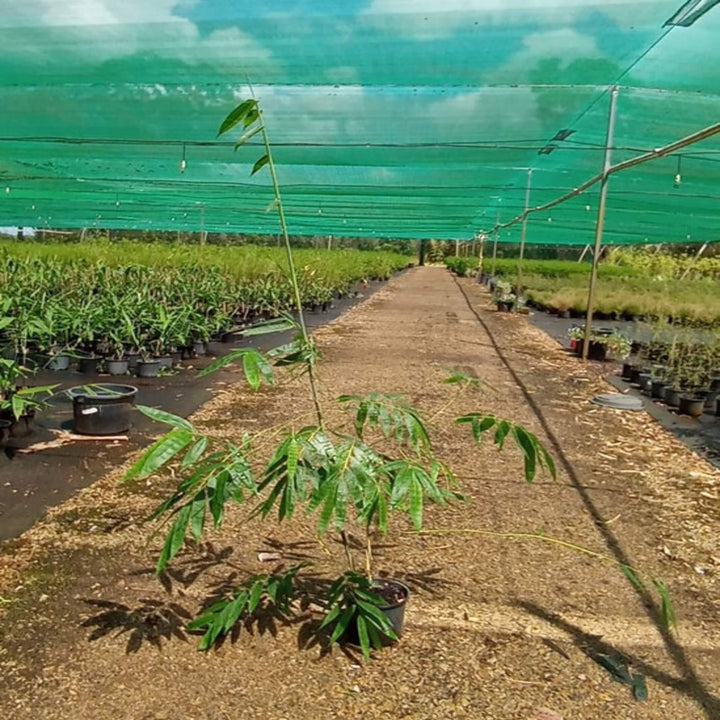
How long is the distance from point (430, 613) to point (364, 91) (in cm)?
550

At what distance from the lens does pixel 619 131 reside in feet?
26.3

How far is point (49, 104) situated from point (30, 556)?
5904mm

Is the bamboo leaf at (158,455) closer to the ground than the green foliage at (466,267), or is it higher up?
higher up

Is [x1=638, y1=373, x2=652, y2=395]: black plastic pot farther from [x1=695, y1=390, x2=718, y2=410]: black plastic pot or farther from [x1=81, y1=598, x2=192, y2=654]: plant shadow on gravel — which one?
[x1=81, y1=598, x2=192, y2=654]: plant shadow on gravel

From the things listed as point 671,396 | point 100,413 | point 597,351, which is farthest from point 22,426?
point 597,351

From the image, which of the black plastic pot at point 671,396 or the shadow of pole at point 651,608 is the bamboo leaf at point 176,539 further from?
the black plastic pot at point 671,396

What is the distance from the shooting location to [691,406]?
18.2 feet

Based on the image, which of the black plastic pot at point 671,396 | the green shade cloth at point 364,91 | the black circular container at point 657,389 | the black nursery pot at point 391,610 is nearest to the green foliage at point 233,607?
the black nursery pot at point 391,610

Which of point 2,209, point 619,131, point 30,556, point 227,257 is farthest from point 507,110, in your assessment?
point 2,209

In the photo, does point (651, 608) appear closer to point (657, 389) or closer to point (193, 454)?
point (193, 454)

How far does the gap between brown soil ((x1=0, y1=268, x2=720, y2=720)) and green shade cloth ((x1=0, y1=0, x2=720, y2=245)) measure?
5.26ft

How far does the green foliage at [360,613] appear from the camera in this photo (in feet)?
6.19

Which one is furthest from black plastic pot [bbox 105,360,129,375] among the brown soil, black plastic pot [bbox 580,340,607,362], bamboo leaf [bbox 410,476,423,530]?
black plastic pot [bbox 580,340,607,362]

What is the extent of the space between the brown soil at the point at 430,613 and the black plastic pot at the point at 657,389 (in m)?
2.18
